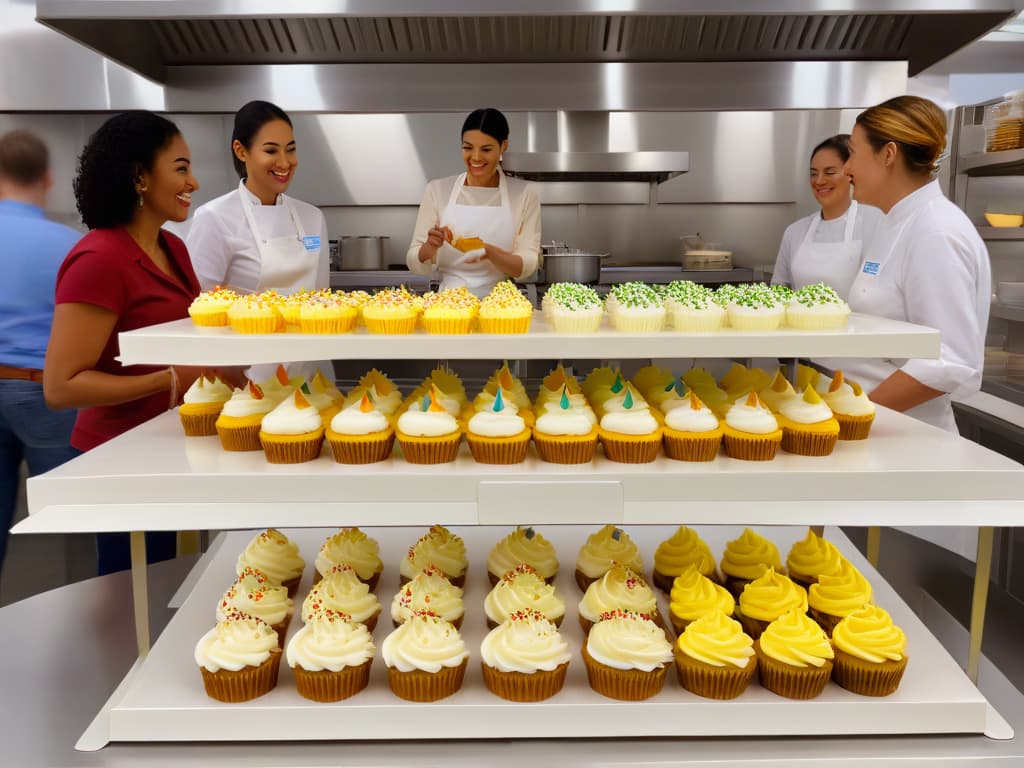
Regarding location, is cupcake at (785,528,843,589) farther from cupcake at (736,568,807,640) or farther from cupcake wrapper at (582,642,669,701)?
cupcake wrapper at (582,642,669,701)

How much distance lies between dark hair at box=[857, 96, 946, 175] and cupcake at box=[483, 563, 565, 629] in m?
1.51

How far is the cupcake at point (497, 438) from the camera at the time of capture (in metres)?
1.41

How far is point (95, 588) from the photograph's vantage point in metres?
1.82

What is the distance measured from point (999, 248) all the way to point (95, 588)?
515 centimetres

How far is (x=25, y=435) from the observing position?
2.98 meters

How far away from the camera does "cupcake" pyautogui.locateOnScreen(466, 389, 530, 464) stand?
1.41 meters

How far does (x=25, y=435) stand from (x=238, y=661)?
7.08 ft

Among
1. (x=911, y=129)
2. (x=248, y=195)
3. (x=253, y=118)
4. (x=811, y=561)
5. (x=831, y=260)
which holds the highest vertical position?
(x=253, y=118)

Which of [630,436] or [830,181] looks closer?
[630,436]

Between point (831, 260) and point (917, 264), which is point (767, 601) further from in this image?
point (831, 260)

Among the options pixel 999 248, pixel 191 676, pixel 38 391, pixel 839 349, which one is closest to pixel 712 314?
pixel 839 349

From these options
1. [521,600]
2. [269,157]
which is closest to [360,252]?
[269,157]

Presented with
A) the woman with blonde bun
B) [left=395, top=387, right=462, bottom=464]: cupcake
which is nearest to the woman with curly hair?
[left=395, top=387, right=462, bottom=464]: cupcake

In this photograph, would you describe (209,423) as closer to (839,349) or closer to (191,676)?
(191,676)
